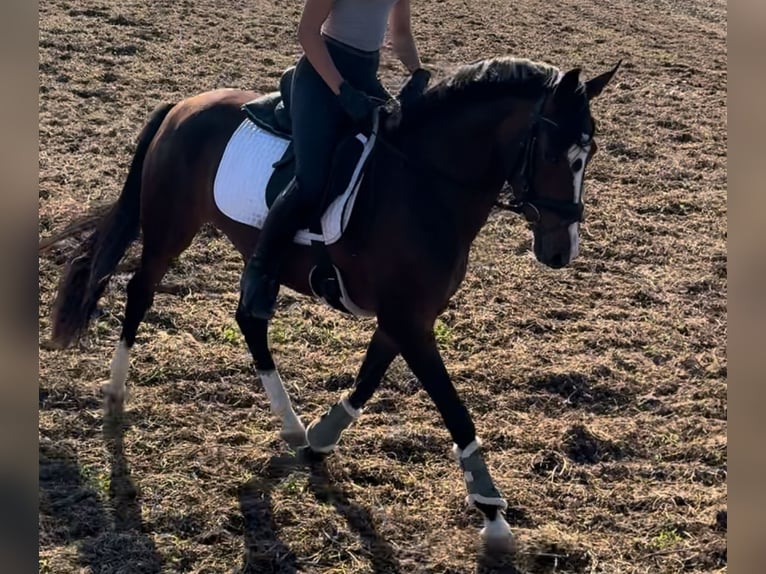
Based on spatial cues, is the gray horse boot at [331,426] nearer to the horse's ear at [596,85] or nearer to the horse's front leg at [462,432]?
the horse's front leg at [462,432]

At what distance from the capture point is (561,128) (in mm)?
3402

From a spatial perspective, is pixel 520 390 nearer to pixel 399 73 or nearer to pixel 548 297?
pixel 548 297

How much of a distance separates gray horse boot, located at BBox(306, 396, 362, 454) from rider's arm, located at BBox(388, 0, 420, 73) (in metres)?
1.64

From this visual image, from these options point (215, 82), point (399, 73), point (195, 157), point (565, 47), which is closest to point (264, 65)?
point (215, 82)

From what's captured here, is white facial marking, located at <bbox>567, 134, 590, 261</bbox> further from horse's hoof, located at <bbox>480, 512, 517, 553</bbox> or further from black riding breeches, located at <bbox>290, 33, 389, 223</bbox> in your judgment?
horse's hoof, located at <bbox>480, 512, 517, 553</bbox>

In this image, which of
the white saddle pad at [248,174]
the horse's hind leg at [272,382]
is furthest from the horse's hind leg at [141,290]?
the horse's hind leg at [272,382]

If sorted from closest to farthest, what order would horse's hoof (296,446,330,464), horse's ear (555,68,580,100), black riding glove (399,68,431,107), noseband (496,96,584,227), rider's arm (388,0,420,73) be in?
1. horse's ear (555,68,580,100)
2. noseband (496,96,584,227)
3. black riding glove (399,68,431,107)
4. rider's arm (388,0,420,73)
5. horse's hoof (296,446,330,464)

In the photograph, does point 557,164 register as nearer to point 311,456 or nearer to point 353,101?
point 353,101

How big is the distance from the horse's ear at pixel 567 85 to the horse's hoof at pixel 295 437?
2090 millimetres

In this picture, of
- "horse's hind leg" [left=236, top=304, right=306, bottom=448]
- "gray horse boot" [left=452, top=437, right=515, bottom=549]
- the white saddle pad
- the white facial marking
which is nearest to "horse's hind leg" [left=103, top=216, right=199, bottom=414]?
the white saddle pad

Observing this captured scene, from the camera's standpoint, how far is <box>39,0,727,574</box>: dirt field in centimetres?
382

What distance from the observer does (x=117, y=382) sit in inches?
186

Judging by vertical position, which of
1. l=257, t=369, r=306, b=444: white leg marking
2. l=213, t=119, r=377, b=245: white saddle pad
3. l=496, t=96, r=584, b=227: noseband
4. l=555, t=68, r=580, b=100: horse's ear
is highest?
l=555, t=68, r=580, b=100: horse's ear

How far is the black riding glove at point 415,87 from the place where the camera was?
391 centimetres
